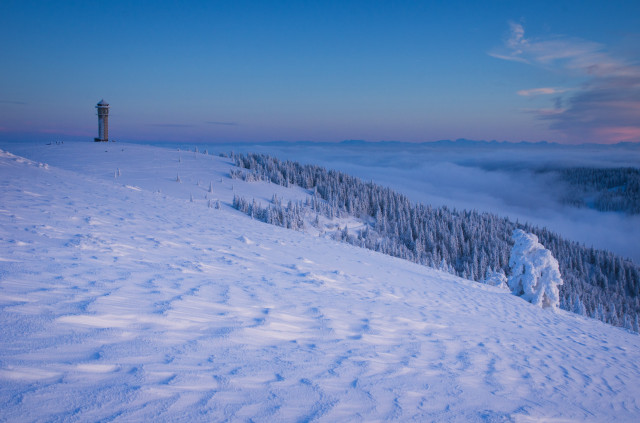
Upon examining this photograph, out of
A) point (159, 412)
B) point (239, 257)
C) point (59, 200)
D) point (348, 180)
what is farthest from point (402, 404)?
point (348, 180)

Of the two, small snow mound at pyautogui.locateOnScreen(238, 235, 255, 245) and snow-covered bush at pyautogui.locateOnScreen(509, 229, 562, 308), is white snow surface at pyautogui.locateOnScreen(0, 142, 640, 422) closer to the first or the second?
small snow mound at pyautogui.locateOnScreen(238, 235, 255, 245)

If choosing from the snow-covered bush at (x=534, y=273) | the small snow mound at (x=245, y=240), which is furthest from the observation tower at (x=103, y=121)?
the snow-covered bush at (x=534, y=273)

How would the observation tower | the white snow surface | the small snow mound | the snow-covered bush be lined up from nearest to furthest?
the white snow surface
the small snow mound
the snow-covered bush
the observation tower

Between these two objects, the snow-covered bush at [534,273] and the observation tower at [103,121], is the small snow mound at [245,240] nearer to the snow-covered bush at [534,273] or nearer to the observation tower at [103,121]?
the snow-covered bush at [534,273]

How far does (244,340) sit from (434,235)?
83.5m

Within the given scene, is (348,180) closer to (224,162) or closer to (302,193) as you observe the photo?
(302,193)

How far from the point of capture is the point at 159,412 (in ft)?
10.3

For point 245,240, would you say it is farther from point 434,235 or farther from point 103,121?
point 434,235

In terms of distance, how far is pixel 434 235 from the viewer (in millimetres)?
83312

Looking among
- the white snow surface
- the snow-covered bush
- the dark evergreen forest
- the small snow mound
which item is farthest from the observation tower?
the snow-covered bush

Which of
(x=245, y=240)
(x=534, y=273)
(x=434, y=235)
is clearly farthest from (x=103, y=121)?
(x=434, y=235)

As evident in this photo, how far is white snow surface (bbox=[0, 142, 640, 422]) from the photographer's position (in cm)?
351

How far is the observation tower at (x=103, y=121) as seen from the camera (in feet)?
152

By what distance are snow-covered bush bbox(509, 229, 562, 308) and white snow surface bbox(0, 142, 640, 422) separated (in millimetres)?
9135
